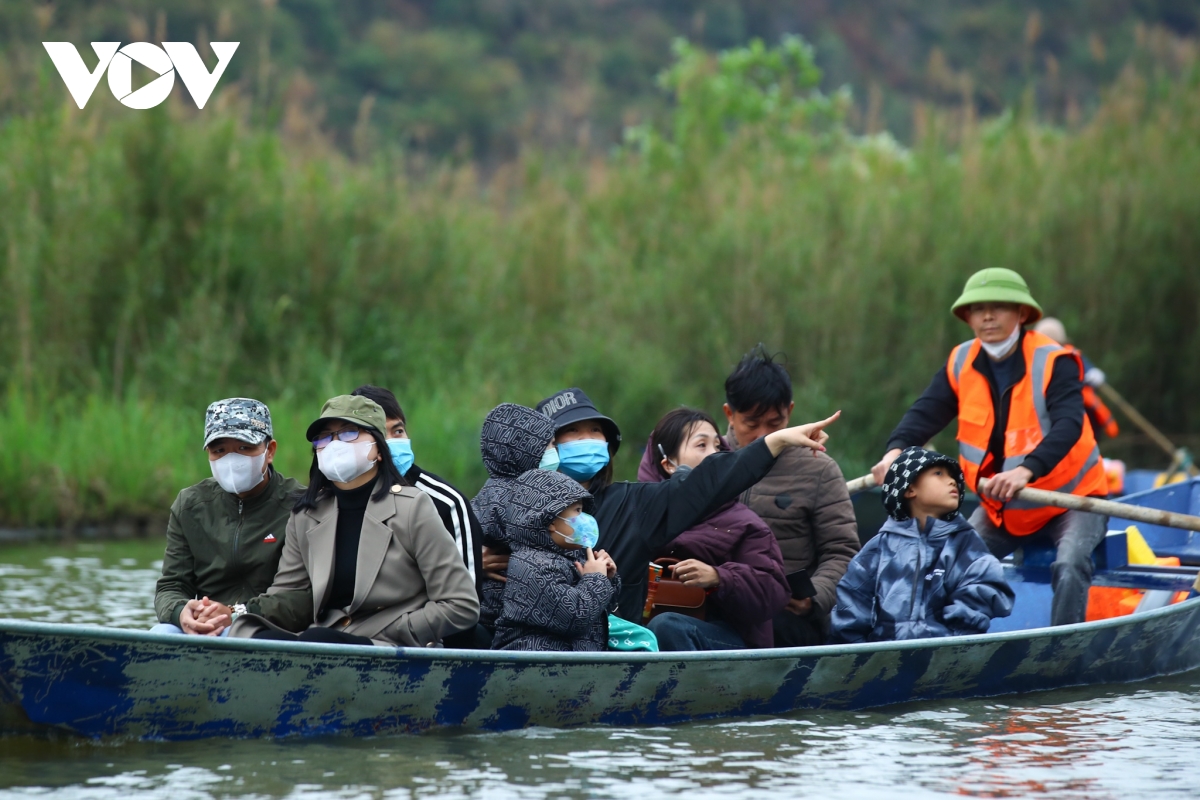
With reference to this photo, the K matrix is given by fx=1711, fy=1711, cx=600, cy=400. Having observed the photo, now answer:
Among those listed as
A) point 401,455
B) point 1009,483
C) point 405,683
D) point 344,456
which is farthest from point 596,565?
point 1009,483

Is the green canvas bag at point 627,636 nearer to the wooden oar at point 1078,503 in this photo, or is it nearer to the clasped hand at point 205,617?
the clasped hand at point 205,617

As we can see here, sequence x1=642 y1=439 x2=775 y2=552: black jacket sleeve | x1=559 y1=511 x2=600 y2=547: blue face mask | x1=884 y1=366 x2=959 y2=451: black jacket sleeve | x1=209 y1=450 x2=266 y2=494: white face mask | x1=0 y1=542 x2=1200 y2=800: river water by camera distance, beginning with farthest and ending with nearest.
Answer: x1=884 y1=366 x2=959 y2=451: black jacket sleeve < x1=209 y1=450 x2=266 y2=494: white face mask < x1=642 y1=439 x2=775 y2=552: black jacket sleeve < x1=559 y1=511 x2=600 y2=547: blue face mask < x1=0 y1=542 x2=1200 y2=800: river water

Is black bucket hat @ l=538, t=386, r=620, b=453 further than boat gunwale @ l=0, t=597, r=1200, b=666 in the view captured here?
Yes

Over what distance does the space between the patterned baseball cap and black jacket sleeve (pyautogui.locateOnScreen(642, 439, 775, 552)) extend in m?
0.90

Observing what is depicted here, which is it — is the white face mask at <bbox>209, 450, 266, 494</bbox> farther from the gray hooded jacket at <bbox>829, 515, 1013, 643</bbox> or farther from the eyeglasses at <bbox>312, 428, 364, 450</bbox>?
the gray hooded jacket at <bbox>829, 515, 1013, 643</bbox>

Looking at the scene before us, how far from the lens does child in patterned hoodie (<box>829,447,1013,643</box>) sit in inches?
268

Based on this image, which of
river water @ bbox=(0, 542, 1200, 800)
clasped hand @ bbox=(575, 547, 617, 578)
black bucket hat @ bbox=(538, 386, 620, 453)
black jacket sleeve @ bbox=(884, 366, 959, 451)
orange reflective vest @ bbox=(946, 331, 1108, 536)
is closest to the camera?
river water @ bbox=(0, 542, 1200, 800)

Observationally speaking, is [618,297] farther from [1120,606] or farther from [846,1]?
[846,1]

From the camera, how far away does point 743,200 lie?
15.2 m

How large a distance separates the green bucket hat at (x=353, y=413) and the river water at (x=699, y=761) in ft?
3.81

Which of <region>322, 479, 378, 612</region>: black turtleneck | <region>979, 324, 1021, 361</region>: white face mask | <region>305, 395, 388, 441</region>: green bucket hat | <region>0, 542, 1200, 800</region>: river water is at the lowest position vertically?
<region>0, 542, 1200, 800</region>: river water

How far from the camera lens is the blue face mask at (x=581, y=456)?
6.35 metres

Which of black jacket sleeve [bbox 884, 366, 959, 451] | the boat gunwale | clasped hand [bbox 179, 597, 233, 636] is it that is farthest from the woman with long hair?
black jacket sleeve [bbox 884, 366, 959, 451]

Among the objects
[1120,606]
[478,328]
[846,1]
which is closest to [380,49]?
[846,1]
